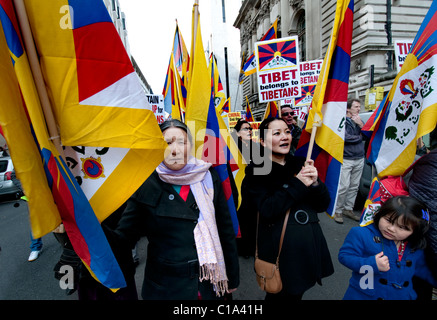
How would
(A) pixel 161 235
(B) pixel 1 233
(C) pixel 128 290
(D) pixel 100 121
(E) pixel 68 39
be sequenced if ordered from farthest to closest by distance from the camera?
(B) pixel 1 233 → (C) pixel 128 290 → (A) pixel 161 235 → (D) pixel 100 121 → (E) pixel 68 39

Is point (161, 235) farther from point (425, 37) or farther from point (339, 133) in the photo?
point (425, 37)

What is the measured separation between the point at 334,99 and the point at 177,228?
5.19 feet

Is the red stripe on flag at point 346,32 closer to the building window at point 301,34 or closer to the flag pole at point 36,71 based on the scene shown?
the flag pole at point 36,71

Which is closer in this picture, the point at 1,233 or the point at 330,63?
the point at 330,63

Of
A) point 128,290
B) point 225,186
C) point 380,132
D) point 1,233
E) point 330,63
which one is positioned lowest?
point 1,233

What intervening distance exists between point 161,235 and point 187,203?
10.1 inches

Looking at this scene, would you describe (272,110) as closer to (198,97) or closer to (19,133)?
(198,97)

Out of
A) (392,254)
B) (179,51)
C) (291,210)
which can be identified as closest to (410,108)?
(392,254)

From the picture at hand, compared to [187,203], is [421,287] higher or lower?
lower

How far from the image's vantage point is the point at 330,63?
200cm

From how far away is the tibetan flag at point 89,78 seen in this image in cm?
111

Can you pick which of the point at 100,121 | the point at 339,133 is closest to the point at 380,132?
the point at 339,133

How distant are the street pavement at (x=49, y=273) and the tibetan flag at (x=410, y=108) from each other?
59.7 inches

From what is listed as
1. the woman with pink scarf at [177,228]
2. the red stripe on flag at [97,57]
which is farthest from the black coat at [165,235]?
the red stripe on flag at [97,57]
